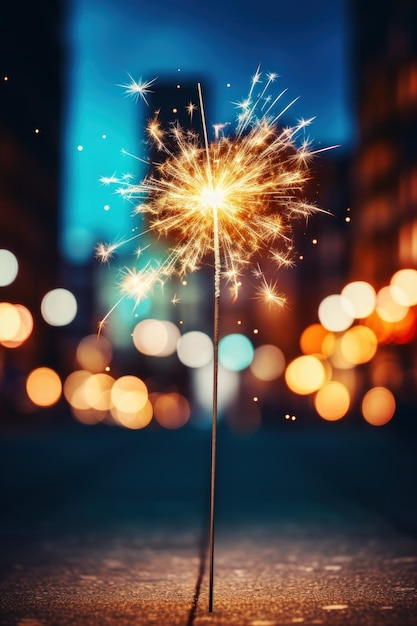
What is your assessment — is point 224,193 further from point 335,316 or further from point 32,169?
point 32,169

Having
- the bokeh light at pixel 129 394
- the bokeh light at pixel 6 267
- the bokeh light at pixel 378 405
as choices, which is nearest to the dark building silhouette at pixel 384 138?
the bokeh light at pixel 378 405

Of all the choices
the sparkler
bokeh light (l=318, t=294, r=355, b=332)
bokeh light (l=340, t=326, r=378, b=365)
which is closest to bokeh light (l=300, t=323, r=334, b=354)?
bokeh light (l=340, t=326, r=378, b=365)

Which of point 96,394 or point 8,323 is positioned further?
point 96,394

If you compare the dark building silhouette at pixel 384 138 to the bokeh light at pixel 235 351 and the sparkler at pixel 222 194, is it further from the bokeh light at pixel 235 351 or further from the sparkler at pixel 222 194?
the sparkler at pixel 222 194

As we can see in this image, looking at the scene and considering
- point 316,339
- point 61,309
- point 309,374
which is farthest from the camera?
point 316,339

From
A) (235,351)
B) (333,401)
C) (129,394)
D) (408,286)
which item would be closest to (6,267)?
(408,286)

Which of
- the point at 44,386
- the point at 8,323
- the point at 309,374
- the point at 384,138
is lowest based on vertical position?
the point at 44,386

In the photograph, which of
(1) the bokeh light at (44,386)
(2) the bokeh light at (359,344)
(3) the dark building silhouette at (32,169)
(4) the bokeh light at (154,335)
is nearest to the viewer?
(2) the bokeh light at (359,344)

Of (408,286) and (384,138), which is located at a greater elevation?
(384,138)
